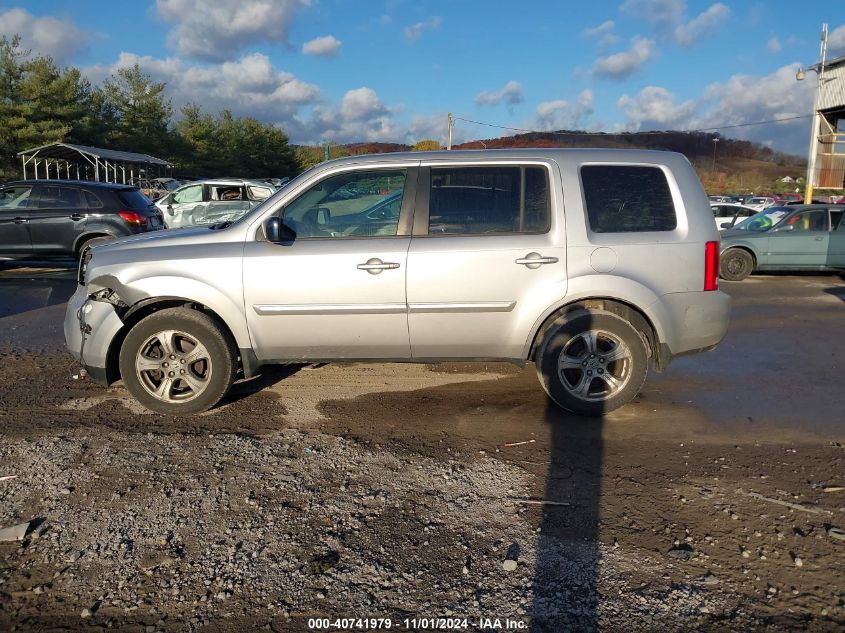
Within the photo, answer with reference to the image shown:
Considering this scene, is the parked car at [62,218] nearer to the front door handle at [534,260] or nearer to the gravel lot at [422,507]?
the gravel lot at [422,507]

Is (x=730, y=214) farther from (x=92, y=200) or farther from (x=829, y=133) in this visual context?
(x=92, y=200)

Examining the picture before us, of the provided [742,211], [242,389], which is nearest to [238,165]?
[742,211]

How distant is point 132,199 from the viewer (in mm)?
12539

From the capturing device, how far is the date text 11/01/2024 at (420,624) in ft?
8.55

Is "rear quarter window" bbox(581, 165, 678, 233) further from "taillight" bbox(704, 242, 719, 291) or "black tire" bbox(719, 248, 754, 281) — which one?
"black tire" bbox(719, 248, 754, 281)

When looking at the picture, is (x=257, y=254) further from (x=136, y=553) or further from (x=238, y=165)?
(x=238, y=165)

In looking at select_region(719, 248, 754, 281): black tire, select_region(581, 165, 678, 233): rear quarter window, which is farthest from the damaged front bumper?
select_region(719, 248, 754, 281): black tire

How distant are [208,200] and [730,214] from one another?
623 inches

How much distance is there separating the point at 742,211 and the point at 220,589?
65.8 feet

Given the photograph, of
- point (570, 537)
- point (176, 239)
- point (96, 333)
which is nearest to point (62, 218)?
point (96, 333)

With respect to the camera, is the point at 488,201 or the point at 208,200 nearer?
the point at 488,201

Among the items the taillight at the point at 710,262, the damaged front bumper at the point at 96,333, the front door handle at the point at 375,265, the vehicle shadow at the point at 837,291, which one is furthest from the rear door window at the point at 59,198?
the vehicle shadow at the point at 837,291

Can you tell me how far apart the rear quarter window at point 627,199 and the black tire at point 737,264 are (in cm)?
943

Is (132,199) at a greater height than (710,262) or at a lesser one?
greater
